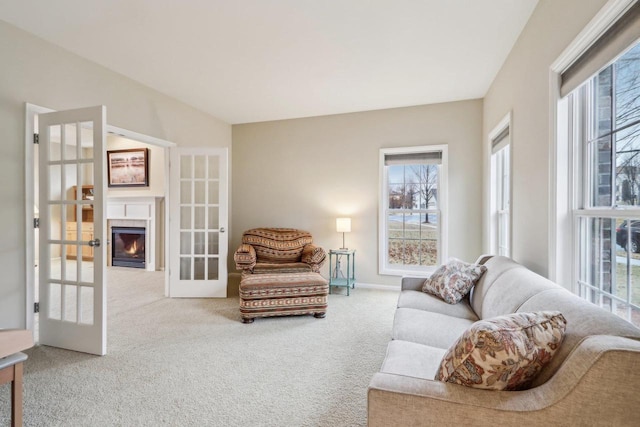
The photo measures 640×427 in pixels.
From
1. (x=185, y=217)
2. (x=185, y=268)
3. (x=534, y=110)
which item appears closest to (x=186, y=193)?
(x=185, y=217)

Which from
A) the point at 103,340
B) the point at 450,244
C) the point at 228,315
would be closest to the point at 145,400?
the point at 103,340

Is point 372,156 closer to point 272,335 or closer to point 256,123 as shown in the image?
point 256,123

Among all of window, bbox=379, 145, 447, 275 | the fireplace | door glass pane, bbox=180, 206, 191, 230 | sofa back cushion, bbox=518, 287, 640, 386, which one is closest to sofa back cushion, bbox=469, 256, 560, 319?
sofa back cushion, bbox=518, 287, 640, 386

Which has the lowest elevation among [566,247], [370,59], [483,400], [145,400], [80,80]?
[145,400]

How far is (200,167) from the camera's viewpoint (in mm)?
4035

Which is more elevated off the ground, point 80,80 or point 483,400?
point 80,80

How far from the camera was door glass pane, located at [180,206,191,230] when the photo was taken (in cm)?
401

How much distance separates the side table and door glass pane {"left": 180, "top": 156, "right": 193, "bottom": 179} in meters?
2.25

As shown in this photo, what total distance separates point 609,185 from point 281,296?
2.71 meters

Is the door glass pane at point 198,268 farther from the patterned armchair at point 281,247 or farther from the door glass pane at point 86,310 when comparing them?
the door glass pane at point 86,310

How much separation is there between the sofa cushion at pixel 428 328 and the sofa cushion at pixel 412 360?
101mm

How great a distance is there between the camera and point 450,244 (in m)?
4.02

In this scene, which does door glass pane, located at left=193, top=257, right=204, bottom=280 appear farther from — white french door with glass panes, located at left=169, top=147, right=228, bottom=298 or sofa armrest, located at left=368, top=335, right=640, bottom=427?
sofa armrest, located at left=368, top=335, right=640, bottom=427

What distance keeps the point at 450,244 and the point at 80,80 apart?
15.1ft
